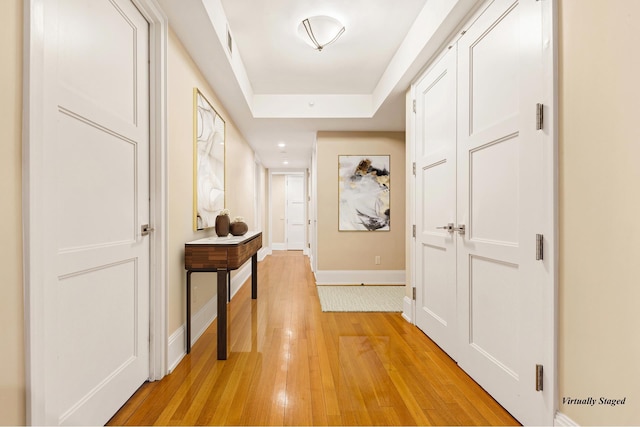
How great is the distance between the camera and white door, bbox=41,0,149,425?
3.68ft

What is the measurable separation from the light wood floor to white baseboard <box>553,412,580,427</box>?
0.79 feet

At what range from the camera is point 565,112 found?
1239 millimetres

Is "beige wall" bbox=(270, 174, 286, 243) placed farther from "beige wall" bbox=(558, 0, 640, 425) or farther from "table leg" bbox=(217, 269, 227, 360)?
"beige wall" bbox=(558, 0, 640, 425)

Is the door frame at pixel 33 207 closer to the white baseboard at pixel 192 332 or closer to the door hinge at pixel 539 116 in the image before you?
the white baseboard at pixel 192 332

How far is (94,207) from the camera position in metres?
1.37

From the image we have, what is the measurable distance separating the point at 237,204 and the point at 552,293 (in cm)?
381

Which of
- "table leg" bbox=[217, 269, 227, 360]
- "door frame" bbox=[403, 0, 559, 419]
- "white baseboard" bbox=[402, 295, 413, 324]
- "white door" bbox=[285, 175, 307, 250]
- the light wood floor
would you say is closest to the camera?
"door frame" bbox=[403, 0, 559, 419]

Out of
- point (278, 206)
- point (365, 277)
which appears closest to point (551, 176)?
point (365, 277)

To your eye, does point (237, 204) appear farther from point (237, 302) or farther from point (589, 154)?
point (589, 154)

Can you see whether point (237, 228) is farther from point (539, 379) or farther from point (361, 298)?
point (539, 379)

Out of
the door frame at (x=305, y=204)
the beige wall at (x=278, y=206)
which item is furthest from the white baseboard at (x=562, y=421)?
the beige wall at (x=278, y=206)

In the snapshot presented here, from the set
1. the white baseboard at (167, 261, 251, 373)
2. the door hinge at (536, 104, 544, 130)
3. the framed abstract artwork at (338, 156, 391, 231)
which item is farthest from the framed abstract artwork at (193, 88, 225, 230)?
the door hinge at (536, 104, 544, 130)

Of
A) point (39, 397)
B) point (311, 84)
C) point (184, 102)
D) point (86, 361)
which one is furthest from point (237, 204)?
point (39, 397)

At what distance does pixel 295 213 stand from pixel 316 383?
705 centimetres
